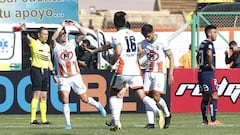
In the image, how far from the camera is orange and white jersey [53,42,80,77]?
2109cm

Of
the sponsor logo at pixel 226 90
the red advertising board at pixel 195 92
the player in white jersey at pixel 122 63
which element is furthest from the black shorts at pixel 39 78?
the sponsor logo at pixel 226 90

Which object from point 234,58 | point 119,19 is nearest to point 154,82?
point 119,19

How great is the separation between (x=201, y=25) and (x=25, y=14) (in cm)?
558

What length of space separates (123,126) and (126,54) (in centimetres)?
258

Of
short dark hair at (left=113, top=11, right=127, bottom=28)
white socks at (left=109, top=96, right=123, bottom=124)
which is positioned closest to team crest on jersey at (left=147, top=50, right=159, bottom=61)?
short dark hair at (left=113, top=11, right=127, bottom=28)

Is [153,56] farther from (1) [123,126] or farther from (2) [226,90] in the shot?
(2) [226,90]

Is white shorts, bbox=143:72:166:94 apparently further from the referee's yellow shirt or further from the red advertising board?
the red advertising board

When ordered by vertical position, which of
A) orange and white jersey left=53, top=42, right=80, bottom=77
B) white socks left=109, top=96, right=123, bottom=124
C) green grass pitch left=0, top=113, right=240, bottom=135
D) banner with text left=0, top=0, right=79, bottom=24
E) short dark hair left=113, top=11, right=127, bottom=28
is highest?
banner with text left=0, top=0, right=79, bottom=24

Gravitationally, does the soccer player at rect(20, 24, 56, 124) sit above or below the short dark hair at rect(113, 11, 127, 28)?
below

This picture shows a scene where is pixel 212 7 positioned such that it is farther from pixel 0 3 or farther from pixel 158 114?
pixel 158 114

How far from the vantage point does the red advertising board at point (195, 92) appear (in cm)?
2683

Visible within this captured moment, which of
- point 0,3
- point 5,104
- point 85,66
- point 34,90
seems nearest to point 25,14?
point 0,3

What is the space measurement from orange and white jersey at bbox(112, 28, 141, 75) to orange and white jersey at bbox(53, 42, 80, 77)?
1841 millimetres

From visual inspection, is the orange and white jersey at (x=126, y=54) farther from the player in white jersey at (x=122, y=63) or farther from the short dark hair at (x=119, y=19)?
the short dark hair at (x=119, y=19)
